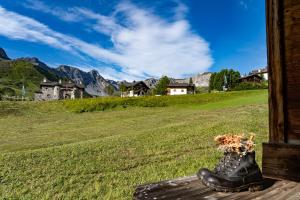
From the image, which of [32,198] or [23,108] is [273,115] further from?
[23,108]

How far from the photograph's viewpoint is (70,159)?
12.6 meters

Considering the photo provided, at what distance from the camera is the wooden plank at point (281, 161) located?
3.32m

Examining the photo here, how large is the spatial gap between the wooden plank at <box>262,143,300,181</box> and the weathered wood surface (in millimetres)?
110

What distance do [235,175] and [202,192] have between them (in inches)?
15.5

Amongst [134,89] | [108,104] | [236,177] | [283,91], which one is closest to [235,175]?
[236,177]

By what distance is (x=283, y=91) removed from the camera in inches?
136

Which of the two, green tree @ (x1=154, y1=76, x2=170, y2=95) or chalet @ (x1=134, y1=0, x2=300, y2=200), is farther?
green tree @ (x1=154, y1=76, x2=170, y2=95)

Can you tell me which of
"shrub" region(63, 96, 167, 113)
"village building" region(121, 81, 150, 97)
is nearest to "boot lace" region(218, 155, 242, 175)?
"shrub" region(63, 96, 167, 113)

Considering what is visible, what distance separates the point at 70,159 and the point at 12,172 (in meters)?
2.28

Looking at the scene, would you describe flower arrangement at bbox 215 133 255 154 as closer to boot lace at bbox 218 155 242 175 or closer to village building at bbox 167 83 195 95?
boot lace at bbox 218 155 242 175

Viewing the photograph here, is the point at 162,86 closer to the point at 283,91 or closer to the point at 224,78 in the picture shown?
the point at 224,78

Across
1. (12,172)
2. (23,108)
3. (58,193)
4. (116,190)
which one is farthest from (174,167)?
(23,108)

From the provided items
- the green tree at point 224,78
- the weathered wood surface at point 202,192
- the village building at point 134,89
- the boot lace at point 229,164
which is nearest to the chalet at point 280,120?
the weathered wood surface at point 202,192

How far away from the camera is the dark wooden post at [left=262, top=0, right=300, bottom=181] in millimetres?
3359
